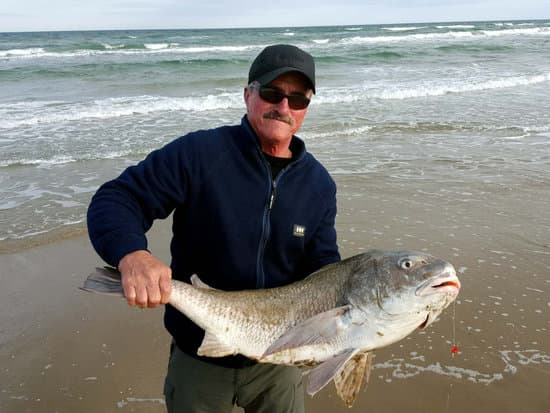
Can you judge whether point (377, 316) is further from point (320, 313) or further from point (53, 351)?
point (53, 351)

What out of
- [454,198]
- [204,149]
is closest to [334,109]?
[454,198]

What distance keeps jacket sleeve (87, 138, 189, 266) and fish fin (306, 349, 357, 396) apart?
3.14ft

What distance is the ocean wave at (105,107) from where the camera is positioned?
13914 millimetres

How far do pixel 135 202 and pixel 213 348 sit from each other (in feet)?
2.63

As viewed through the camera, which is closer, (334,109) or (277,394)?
(277,394)

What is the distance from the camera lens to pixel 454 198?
7648 millimetres

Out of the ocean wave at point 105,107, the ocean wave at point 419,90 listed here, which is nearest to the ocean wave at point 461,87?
the ocean wave at point 419,90

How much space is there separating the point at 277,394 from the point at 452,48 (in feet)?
128

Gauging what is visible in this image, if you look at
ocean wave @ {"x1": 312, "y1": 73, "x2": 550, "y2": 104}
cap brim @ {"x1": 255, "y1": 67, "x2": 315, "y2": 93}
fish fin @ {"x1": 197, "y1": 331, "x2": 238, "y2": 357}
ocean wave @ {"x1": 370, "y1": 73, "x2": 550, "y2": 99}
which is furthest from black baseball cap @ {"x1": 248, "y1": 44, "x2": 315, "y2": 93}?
ocean wave @ {"x1": 370, "y1": 73, "x2": 550, "y2": 99}

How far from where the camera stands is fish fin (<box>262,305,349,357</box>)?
2.32 meters

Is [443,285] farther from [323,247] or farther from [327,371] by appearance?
[323,247]

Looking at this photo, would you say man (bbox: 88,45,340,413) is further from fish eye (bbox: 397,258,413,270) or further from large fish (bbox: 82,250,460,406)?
fish eye (bbox: 397,258,413,270)

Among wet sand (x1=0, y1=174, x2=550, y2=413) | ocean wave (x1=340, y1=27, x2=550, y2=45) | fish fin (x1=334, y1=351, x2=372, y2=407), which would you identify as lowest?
wet sand (x1=0, y1=174, x2=550, y2=413)

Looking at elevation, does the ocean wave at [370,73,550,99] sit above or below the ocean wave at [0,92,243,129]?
above
